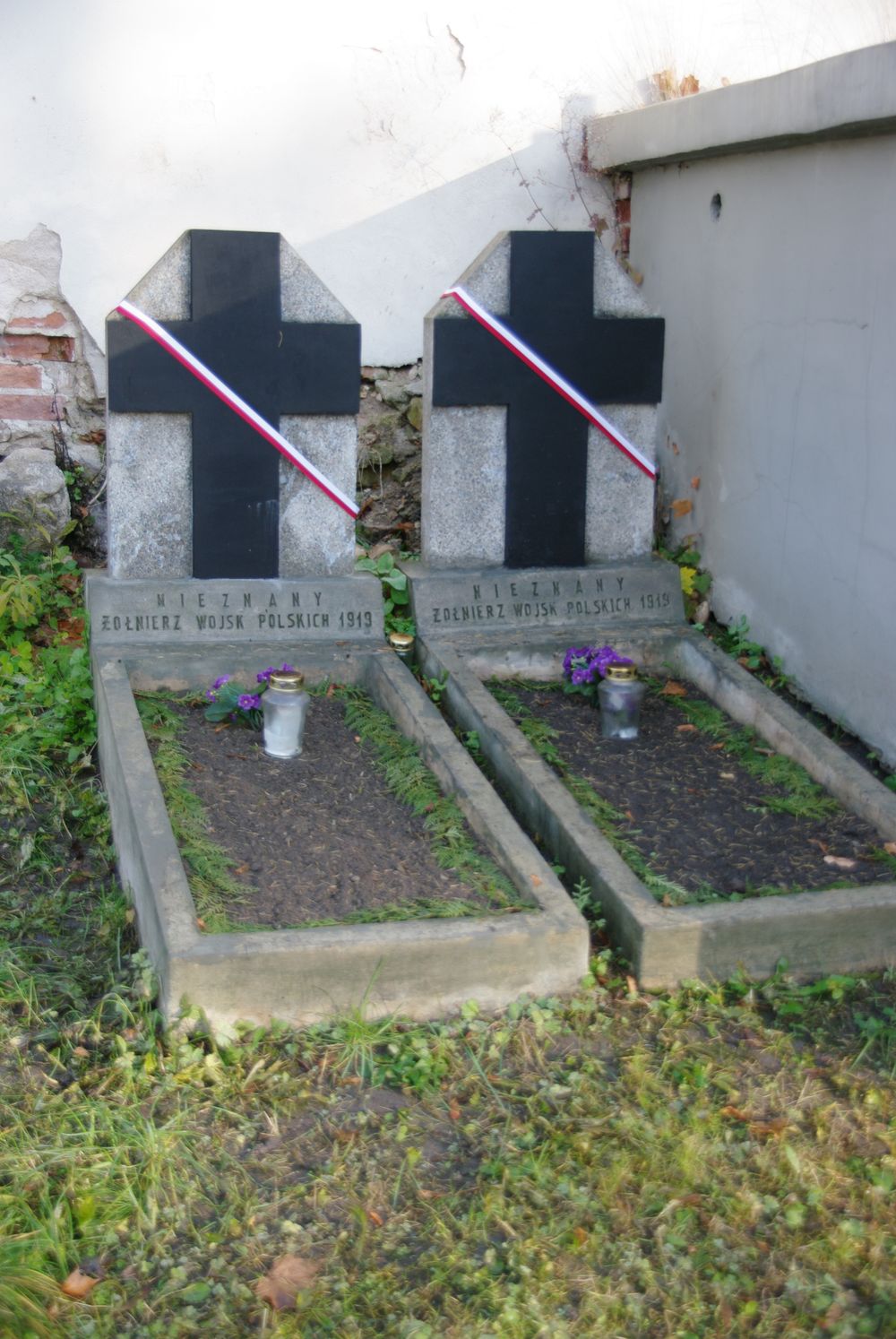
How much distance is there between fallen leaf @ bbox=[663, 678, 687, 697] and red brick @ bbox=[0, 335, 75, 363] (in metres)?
2.75

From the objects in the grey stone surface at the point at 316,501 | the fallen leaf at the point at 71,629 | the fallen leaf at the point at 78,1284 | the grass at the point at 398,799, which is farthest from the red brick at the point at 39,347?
the fallen leaf at the point at 78,1284

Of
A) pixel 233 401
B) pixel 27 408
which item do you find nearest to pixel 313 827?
pixel 233 401

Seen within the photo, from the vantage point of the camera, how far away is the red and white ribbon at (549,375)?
5.08 metres

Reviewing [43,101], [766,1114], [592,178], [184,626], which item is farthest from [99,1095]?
[592,178]

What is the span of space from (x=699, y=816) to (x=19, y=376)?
3394mm

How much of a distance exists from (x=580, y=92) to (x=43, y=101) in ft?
7.25

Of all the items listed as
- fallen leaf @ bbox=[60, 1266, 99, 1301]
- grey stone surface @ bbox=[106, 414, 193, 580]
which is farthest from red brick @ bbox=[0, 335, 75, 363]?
fallen leaf @ bbox=[60, 1266, 99, 1301]

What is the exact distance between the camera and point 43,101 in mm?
5535

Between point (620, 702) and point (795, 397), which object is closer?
point (620, 702)

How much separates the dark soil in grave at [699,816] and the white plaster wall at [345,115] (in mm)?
2331

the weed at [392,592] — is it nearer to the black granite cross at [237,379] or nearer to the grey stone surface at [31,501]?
the black granite cross at [237,379]

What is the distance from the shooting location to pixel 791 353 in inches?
191

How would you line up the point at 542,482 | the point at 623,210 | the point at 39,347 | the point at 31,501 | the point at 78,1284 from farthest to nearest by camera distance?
the point at 623,210, the point at 39,347, the point at 31,501, the point at 542,482, the point at 78,1284

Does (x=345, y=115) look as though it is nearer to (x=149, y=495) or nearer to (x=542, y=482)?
(x=542, y=482)
